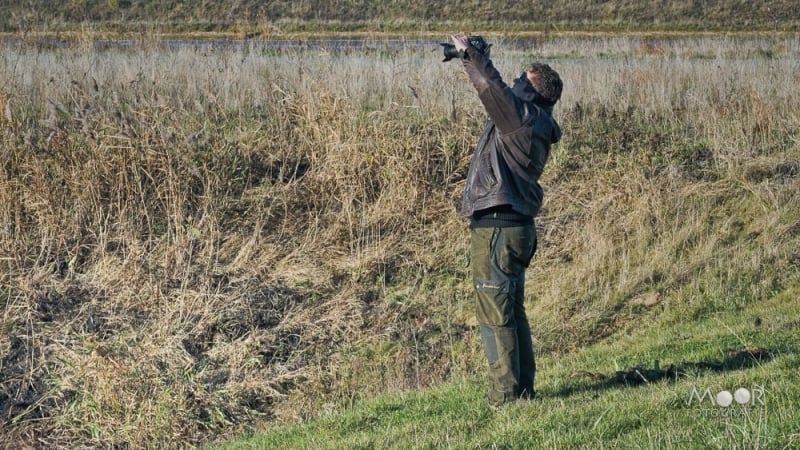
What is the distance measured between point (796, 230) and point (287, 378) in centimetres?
546

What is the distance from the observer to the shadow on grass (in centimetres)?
659

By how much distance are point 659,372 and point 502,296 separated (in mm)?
1518

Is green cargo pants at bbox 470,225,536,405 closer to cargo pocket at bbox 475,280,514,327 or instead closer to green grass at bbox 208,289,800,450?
cargo pocket at bbox 475,280,514,327

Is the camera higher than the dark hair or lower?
higher

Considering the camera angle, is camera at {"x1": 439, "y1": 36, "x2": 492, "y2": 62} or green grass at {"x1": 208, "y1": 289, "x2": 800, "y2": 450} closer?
green grass at {"x1": 208, "y1": 289, "x2": 800, "y2": 450}

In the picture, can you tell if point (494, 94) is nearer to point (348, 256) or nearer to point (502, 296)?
point (502, 296)

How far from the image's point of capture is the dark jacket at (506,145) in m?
5.73

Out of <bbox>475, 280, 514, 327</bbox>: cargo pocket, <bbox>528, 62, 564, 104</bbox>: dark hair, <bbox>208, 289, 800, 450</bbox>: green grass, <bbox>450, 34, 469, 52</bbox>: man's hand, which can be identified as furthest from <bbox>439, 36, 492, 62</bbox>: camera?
<bbox>208, 289, 800, 450</bbox>: green grass

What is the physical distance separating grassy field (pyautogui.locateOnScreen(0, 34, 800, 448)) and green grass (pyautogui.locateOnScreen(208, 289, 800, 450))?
1.3 inches

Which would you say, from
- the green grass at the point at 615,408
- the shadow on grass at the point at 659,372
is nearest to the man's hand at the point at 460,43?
the green grass at the point at 615,408

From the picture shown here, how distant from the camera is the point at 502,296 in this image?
5.95 m

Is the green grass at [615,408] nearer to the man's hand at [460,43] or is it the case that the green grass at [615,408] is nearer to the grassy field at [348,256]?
the grassy field at [348,256]

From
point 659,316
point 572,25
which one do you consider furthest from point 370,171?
point 572,25

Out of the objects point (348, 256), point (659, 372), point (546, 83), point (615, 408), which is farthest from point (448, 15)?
point (615, 408)
